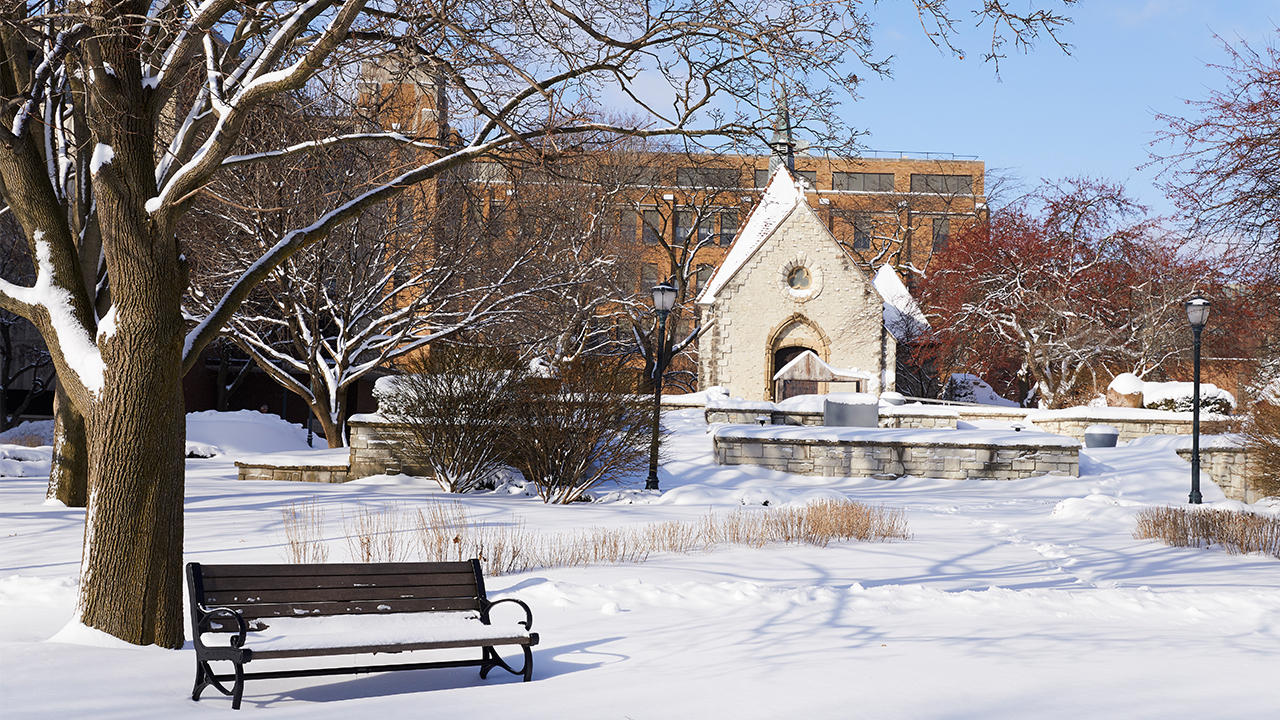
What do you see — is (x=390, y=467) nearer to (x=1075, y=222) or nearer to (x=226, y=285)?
(x=226, y=285)

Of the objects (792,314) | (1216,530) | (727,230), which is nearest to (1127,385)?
(792,314)

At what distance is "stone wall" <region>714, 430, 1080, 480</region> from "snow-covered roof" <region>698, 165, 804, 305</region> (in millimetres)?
15618

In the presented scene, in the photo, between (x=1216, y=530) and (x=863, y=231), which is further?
(x=863, y=231)

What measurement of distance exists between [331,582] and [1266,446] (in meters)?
13.1

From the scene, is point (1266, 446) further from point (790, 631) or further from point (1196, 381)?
point (790, 631)

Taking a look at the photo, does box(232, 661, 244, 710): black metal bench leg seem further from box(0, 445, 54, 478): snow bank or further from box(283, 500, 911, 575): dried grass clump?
box(0, 445, 54, 478): snow bank

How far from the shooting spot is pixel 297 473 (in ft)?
52.3

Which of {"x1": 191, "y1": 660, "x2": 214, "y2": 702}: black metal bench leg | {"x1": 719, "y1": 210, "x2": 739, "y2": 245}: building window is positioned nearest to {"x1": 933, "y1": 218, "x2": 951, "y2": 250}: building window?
{"x1": 719, "y1": 210, "x2": 739, "y2": 245}: building window

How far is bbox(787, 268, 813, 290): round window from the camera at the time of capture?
33.2 metres

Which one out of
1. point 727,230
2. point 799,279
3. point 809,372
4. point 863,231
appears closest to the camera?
point 809,372

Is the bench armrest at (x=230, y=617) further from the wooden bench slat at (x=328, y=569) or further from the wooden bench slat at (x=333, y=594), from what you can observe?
the wooden bench slat at (x=328, y=569)

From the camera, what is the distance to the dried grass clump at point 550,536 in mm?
8734

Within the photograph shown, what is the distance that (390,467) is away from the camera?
50.6 ft

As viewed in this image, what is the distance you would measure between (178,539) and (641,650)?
2.91m
